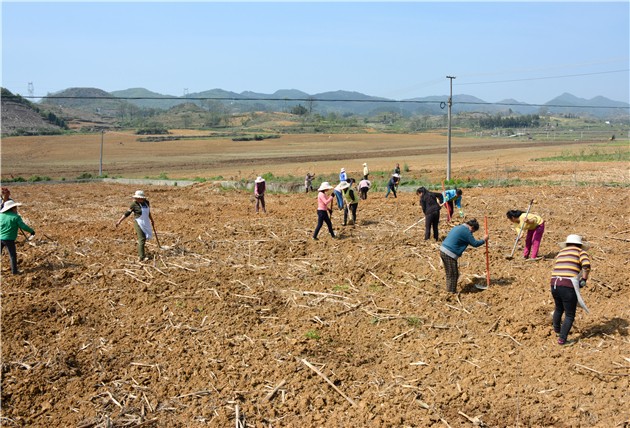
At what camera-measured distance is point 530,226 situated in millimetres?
11375

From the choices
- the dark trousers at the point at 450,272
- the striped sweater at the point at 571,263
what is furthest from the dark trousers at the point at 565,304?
the dark trousers at the point at 450,272

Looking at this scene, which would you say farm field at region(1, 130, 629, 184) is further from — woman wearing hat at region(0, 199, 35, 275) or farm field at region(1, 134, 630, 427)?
woman wearing hat at region(0, 199, 35, 275)

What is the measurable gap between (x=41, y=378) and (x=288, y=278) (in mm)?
5003

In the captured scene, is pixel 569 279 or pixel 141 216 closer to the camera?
pixel 569 279

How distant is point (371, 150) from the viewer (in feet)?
227

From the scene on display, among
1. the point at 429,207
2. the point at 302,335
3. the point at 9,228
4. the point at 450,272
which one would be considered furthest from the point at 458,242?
the point at 9,228

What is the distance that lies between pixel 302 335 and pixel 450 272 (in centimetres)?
296

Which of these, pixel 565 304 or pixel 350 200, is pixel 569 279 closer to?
pixel 565 304

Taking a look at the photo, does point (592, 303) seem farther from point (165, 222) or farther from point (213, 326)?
point (165, 222)

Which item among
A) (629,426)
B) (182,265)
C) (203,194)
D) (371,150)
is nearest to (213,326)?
(182,265)

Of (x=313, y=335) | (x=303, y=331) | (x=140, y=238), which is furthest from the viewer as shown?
(x=140, y=238)

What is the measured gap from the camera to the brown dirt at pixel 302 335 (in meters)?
6.84

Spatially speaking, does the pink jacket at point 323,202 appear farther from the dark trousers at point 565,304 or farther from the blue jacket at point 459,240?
the dark trousers at point 565,304

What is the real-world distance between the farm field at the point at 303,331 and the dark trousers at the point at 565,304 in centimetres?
31
